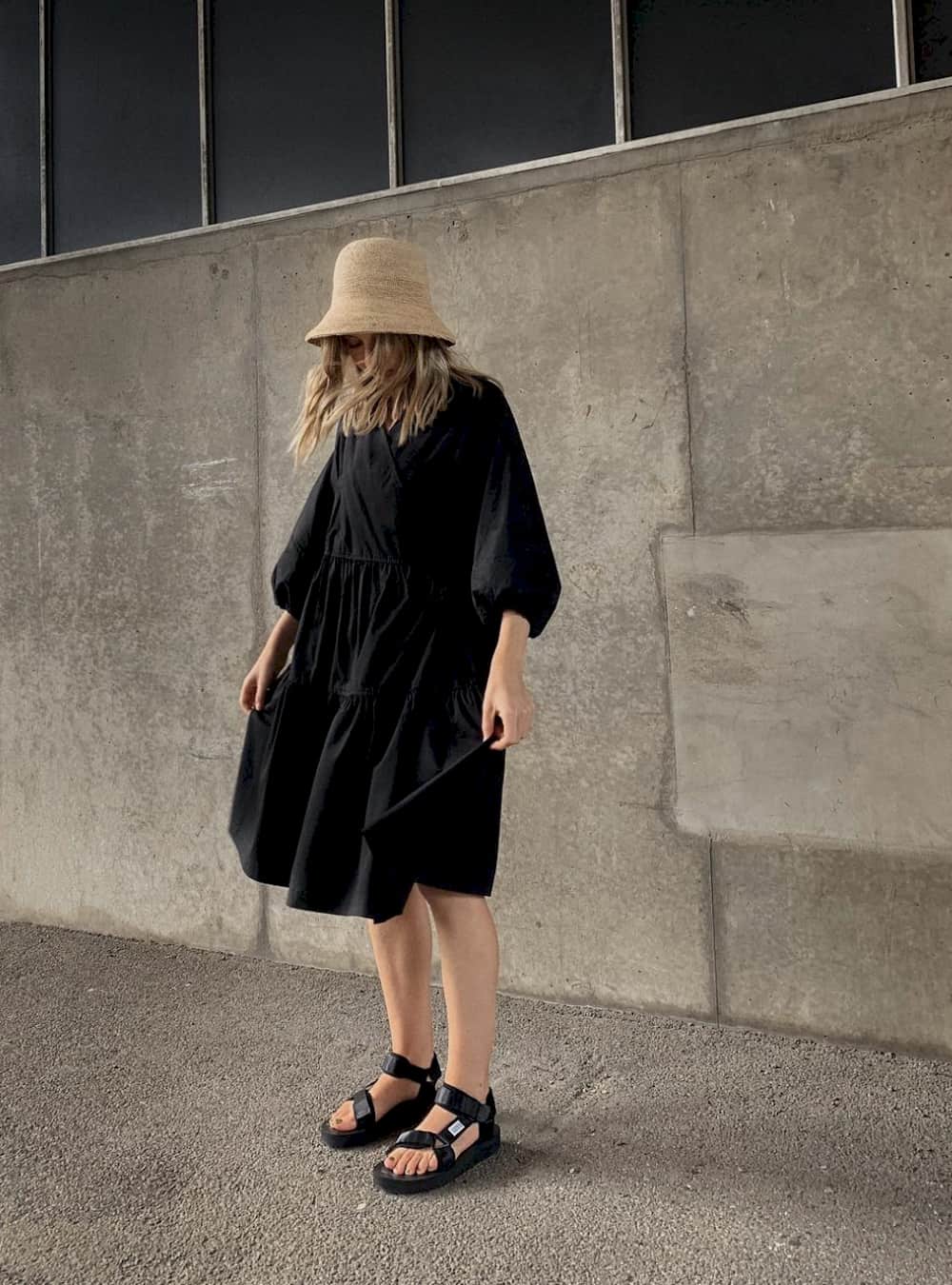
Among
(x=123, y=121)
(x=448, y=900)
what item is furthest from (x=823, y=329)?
(x=123, y=121)

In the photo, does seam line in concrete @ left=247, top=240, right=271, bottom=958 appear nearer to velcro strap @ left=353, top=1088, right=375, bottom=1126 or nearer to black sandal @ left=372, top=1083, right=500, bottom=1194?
velcro strap @ left=353, top=1088, right=375, bottom=1126

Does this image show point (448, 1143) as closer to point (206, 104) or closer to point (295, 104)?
point (295, 104)

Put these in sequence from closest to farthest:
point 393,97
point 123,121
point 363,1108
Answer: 1. point 363,1108
2. point 393,97
3. point 123,121

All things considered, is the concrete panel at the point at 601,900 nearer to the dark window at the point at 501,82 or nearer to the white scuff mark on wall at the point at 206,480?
the white scuff mark on wall at the point at 206,480

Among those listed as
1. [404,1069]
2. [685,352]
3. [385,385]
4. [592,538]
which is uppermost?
[685,352]

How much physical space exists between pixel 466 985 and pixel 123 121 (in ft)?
10.7

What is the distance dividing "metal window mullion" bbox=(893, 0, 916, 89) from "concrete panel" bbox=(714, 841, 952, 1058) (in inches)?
74.3

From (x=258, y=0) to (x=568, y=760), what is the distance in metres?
2.66

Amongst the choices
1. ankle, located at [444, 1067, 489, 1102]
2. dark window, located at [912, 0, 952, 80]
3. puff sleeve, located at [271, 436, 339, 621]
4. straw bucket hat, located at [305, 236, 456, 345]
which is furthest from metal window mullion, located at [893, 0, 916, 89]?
ankle, located at [444, 1067, 489, 1102]

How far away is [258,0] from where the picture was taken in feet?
12.4

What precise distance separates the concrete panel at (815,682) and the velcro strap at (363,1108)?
3.69 feet

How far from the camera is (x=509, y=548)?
6.98 ft

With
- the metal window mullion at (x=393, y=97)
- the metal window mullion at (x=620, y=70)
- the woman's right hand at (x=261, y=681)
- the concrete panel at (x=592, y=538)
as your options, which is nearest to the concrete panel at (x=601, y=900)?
the concrete panel at (x=592, y=538)

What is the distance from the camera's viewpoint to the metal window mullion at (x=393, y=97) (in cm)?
350
